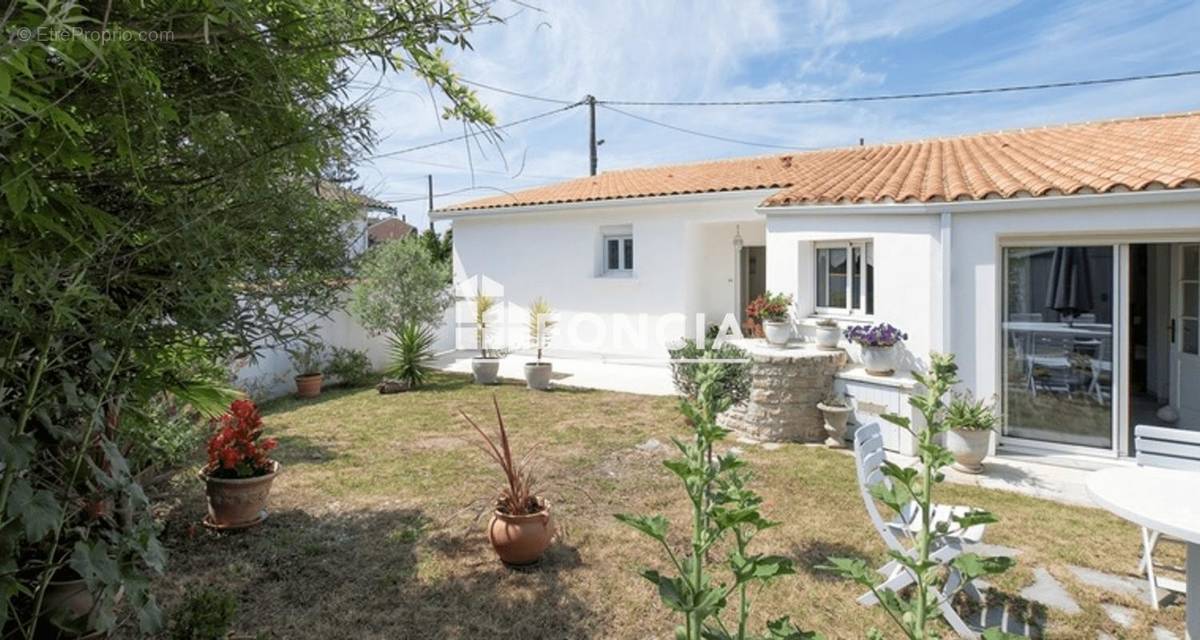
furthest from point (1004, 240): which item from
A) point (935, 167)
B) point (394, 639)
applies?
point (394, 639)

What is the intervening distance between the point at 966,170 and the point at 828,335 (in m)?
3.91

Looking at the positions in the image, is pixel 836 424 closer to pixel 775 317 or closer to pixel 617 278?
pixel 775 317

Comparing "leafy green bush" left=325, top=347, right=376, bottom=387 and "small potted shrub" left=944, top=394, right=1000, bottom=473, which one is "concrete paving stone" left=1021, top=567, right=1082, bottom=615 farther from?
"leafy green bush" left=325, top=347, right=376, bottom=387

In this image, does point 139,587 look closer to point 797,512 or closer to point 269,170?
point 269,170

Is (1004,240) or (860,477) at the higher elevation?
(1004,240)

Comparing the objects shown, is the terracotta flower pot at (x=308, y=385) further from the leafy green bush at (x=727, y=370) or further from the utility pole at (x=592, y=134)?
the utility pole at (x=592, y=134)

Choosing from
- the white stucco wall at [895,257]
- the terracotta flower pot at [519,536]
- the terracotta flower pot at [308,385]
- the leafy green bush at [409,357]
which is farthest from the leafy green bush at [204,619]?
the leafy green bush at [409,357]

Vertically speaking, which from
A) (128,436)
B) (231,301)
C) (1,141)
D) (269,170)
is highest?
(269,170)

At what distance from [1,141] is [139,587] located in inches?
74.0

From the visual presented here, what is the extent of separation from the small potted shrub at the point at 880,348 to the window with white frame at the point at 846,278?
0.93 meters

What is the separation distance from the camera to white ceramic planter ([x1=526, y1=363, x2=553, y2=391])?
13320mm

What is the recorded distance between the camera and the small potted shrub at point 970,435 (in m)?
7.59

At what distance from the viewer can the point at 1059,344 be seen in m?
8.21

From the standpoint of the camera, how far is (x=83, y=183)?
2264 mm
